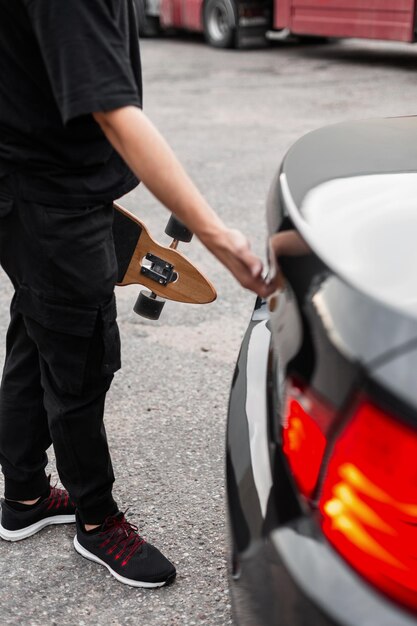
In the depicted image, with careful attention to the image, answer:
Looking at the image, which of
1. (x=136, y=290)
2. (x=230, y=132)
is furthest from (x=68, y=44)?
(x=230, y=132)

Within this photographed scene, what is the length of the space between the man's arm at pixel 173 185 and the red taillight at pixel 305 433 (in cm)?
33

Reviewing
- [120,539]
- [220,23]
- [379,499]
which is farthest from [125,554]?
[220,23]

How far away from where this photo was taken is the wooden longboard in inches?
89.8

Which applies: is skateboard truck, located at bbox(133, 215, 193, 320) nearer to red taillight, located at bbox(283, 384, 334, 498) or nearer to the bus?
red taillight, located at bbox(283, 384, 334, 498)

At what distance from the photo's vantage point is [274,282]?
5.11ft

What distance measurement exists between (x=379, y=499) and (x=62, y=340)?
3.43 ft

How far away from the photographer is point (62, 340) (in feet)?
6.81

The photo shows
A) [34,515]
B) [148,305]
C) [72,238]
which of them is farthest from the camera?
[34,515]

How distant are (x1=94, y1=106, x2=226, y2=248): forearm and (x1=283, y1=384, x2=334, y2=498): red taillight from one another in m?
0.43

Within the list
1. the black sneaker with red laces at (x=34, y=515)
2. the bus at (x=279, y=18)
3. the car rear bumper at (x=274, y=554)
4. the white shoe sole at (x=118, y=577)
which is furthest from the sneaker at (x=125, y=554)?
the bus at (x=279, y=18)

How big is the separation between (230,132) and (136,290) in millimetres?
3797

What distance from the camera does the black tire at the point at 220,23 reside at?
532 inches

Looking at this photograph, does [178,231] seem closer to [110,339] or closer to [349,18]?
[110,339]

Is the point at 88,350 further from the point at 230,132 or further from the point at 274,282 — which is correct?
the point at 230,132
